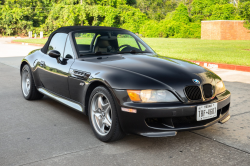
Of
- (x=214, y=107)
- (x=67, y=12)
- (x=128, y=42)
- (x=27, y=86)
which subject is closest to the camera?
(x=214, y=107)

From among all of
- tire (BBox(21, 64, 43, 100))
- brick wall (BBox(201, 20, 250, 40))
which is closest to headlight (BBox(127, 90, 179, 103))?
tire (BBox(21, 64, 43, 100))

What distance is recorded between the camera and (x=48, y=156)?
3156 mm

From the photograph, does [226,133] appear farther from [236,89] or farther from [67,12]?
[67,12]

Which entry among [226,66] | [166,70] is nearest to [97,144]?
[166,70]

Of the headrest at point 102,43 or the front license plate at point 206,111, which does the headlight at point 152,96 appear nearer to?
the front license plate at point 206,111

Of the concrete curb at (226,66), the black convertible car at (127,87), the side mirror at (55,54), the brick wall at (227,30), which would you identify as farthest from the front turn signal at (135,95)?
the brick wall at (227,30)

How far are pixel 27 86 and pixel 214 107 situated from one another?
3840 mm

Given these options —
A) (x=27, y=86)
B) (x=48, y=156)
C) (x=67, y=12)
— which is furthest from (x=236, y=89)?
(x=67, y=12)

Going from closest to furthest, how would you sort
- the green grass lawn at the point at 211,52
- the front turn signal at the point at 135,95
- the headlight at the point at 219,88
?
the front turn signal at the point at 135,95 < the headlight at the point at 219,88 < the green grass lawn at the point at 211,52

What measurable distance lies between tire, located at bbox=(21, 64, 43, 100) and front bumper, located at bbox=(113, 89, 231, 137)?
2725 mm

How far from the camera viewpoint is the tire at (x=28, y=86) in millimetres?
5496

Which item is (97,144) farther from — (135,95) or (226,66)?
(226,66)

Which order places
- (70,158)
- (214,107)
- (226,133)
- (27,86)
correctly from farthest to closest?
1. (27,86)
2. (226,133)
3. (214,107)
4. (70,158)

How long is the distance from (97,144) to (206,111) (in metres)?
1.30
